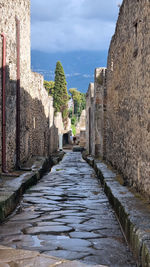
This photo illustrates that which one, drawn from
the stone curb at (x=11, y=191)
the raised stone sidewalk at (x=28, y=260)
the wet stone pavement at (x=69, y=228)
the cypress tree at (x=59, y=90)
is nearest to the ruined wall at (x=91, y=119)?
the stone curb at (x=11, y=191)

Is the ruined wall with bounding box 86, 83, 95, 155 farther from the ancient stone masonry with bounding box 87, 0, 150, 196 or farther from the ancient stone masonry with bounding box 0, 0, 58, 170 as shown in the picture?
the ancient stone masonry with bounding box 87, 0, 150, 196

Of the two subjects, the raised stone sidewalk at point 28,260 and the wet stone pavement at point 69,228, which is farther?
the wet stone pavement at point 69,228

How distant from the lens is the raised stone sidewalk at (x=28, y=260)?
291 cm

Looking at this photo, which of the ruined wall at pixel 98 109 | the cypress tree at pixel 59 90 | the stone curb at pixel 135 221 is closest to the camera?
the stone curb at pixel 135 221

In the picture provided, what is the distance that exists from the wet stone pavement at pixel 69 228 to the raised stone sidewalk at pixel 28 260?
0.11m

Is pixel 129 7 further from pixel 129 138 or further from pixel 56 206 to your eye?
pixel 56 206

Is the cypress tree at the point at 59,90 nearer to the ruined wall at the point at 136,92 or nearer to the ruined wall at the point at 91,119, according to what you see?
the ruined wall at the point at 91,119

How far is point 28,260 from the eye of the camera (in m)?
3.02

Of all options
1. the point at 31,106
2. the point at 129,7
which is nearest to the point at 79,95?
the point at 31,106

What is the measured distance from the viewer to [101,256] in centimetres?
319

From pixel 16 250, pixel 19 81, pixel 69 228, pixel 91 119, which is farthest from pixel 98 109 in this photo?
pixel 16 250

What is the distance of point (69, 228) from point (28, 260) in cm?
114

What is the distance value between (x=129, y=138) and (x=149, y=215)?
104 inches

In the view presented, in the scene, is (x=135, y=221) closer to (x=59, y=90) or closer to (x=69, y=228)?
(x=69, y=228)
